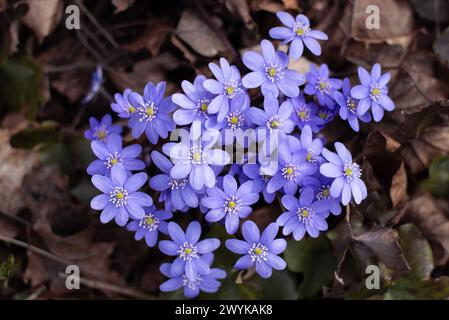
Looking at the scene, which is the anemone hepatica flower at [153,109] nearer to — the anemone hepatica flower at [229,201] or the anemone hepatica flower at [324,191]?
the anemone hepatica flower at [229,201]

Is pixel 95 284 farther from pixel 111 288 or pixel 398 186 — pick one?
pixel 398 186

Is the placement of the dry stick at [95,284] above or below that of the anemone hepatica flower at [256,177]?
below

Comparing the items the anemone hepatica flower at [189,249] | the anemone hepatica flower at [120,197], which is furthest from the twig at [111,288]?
the anemone hepatica flower at [120,197]

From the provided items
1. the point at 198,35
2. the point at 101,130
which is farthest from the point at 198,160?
the point at 198,35

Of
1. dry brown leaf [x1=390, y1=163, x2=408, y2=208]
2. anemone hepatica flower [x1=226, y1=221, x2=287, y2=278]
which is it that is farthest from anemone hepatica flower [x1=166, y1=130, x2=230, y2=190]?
dry brown leaf [x1=390, y1=163, x2=408, y2=208]

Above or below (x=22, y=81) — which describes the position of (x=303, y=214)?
below

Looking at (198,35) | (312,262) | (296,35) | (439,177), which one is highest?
(296,35)

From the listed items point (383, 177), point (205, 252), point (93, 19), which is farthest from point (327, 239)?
point (93, 19)

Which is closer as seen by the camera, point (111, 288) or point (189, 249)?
point (189, 249)
